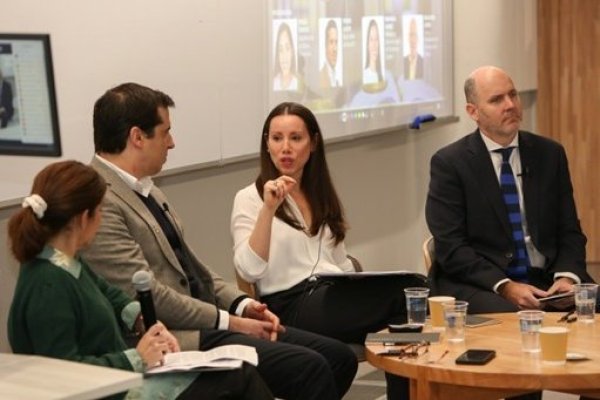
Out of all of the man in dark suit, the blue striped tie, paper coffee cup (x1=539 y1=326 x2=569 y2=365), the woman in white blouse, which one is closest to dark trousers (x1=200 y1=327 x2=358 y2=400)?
the woman in white blouse

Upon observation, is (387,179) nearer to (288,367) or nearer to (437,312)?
(437,312)

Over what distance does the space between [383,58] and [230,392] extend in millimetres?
3478

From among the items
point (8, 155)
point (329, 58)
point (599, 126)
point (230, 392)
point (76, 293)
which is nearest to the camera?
point (76, 293)

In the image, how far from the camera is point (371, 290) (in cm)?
417

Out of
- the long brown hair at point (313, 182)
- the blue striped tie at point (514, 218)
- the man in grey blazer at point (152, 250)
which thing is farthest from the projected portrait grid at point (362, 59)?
the man in grey blazer at point (152, 250)

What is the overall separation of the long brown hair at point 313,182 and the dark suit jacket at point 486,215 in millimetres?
473

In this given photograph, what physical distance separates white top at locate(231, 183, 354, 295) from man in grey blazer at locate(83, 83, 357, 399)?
0.48 meters

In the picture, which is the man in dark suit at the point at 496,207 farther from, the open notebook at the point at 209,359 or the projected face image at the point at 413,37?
the projected face image at the point at 413,37

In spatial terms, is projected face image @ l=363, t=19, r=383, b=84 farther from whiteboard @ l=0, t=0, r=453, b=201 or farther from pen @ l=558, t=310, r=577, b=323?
pen @ l=558, t=310, r=577, b=323

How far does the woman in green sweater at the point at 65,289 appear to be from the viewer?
2.90 metres

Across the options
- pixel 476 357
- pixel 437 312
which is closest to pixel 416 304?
pixel 437 312

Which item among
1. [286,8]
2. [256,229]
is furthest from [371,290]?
[286,8]

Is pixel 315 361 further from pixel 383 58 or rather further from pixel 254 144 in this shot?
pixel 383 58

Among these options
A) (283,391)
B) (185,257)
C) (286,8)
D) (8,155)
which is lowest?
(283,391)
